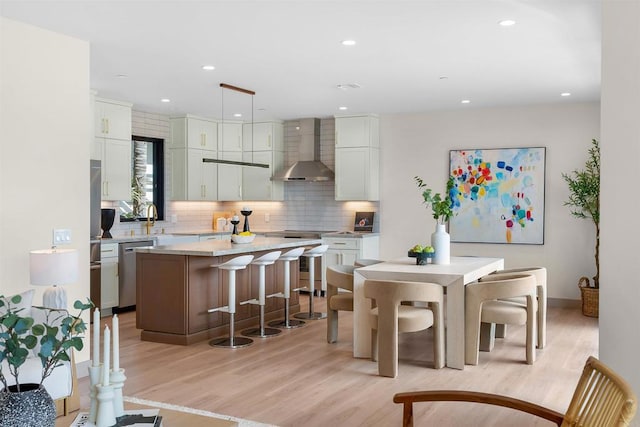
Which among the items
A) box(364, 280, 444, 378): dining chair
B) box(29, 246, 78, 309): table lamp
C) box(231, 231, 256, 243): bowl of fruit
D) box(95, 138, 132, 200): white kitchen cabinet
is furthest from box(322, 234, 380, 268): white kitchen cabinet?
box(29, 246, 78, 309): table lamp

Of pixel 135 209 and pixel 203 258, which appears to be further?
pixel 135 209

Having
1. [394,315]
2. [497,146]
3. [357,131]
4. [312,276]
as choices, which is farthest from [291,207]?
[394,315]

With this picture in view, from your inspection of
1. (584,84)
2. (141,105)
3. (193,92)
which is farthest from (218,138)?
(584,84)

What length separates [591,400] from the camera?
2.29 meters

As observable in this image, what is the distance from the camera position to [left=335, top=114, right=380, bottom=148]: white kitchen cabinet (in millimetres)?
9008

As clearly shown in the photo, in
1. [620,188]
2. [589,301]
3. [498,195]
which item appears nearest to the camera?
[620,188]

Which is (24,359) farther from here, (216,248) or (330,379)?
(216,248)

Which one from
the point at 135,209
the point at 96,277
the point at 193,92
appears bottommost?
the point at 96,277

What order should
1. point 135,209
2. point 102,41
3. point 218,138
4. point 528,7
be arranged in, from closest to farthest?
1. point 528,7
2. point 102,41
3. point 135,209
4. point 218,138

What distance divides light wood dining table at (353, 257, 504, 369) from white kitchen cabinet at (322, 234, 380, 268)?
9.26ft

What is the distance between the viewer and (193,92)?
7.36m

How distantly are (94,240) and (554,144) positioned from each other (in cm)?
582

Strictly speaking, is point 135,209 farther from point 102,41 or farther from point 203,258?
point 102,41

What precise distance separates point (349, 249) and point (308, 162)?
4.97 feet
